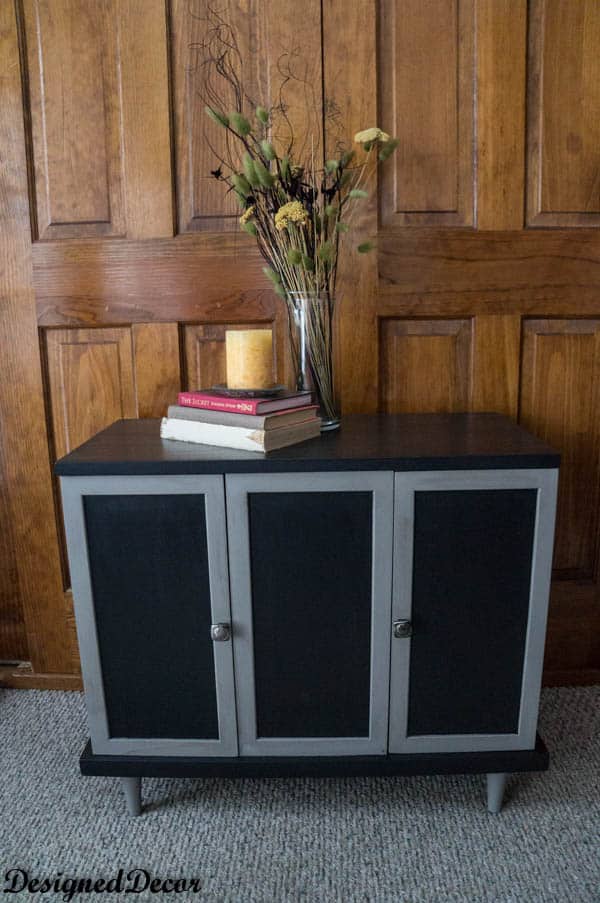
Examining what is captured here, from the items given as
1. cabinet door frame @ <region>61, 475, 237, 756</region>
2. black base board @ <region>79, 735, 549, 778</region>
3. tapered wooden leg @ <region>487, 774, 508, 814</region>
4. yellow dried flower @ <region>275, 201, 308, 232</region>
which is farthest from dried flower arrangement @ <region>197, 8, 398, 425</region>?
tapered wooden leg @ <region>487, 774, 508, 814</region>

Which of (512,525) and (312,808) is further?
(312,808)

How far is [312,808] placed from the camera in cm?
136

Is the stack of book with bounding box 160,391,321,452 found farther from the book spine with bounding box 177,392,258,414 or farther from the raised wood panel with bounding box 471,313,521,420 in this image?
the raised wood panel with bounding box 471,313,521,420

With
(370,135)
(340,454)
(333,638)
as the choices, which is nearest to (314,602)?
(333,638)

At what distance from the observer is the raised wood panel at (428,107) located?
1.48 m

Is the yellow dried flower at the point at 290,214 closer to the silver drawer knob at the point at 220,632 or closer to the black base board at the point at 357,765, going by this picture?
the silver drawer knob at the point at 220,632

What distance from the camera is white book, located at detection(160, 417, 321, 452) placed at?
120cm

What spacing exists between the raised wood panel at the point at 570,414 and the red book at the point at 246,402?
641 millimetres

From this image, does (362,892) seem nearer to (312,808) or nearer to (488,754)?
(312,808)

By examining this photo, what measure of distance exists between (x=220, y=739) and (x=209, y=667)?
0.15m

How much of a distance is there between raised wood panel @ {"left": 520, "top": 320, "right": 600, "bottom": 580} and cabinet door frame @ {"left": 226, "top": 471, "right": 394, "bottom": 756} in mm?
664

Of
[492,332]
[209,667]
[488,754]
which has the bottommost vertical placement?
[488,754]

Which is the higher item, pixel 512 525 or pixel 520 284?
pixel 520 284

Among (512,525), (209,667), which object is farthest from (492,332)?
(209,667)
